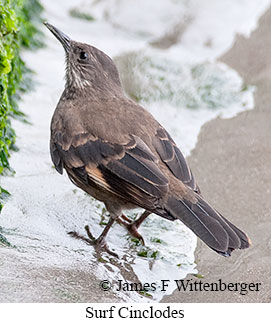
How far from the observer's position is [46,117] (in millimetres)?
8000

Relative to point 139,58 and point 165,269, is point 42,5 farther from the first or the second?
point 165,269

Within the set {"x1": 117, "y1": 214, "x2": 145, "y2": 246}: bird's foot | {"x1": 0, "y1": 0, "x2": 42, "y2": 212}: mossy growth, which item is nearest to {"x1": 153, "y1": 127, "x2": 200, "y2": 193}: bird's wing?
{"x1": 117, "y1": 214, "x2": 145, "y2": 246}: bird's foot

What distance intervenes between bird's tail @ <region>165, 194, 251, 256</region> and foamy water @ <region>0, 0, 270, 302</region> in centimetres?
43

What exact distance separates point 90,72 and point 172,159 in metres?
1.38

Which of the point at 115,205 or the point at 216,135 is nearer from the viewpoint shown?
the point at 115,205

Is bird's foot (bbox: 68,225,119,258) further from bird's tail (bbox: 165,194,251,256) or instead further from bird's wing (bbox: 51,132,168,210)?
bird's tail (bbox: 165,194,251,256)

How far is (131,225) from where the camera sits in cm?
637

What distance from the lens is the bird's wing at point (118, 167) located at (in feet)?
18.5

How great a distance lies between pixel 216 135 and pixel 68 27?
3.42m

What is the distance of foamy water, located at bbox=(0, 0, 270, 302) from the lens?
5777 millimetres

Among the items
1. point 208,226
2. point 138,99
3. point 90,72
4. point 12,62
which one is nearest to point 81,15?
point 138,99

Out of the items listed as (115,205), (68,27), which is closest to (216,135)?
(115,205)

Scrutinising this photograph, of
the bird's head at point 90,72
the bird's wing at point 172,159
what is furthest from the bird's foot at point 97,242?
the bird's head at point 90,72

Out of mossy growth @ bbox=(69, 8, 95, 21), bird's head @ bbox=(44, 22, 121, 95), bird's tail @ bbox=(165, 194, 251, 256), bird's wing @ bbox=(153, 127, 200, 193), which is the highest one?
mossy growth @ bbox=(69, 8, 95, 21)
